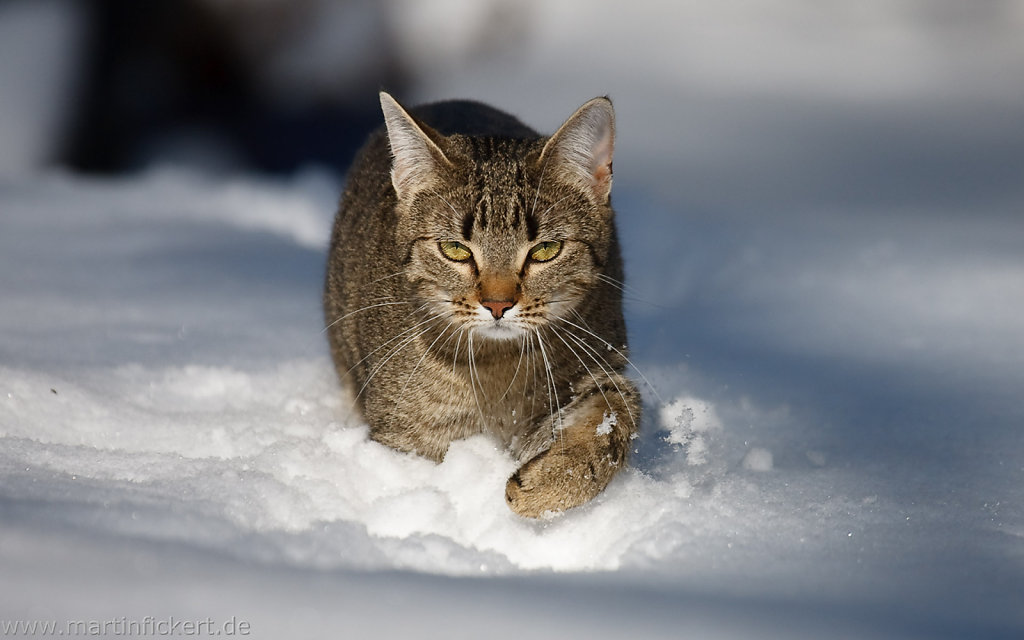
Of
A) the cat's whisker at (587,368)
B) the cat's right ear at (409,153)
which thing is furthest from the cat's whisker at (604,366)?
the cat's right ear at (409,153)

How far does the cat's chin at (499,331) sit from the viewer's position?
2.69 meters

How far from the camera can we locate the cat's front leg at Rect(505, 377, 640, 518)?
258cm

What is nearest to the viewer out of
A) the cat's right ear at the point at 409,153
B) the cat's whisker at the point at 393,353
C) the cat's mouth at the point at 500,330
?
the cat's mouth at the point at 500,330

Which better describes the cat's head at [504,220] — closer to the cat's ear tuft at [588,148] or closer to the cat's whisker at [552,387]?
the cat's ear tuft at [588,148]

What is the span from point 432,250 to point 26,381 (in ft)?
4.96

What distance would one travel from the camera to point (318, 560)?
2.25 metres

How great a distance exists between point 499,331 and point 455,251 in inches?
11.1

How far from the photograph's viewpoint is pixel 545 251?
9.19 feet

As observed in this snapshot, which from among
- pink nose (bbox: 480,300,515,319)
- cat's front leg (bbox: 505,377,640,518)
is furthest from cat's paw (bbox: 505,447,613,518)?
pink nose (bbox: 480,300,515,319)

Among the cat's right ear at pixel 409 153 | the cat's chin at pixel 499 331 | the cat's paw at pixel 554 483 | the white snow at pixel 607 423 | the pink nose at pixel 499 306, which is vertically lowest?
the cat's paw at pixel 554 483

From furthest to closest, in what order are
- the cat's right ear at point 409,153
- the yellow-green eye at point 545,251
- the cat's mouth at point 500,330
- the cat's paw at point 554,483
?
the cat's right ear at point 409,153 → the yellow-green eye at point 545,251 → the cat's mouth at point 500,330 → the cat's paw at point 554,483

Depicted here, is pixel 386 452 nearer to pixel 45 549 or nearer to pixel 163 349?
pixel 45 549

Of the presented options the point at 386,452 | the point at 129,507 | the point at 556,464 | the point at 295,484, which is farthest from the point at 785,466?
the point at 129,507

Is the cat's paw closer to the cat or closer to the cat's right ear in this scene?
the cat
